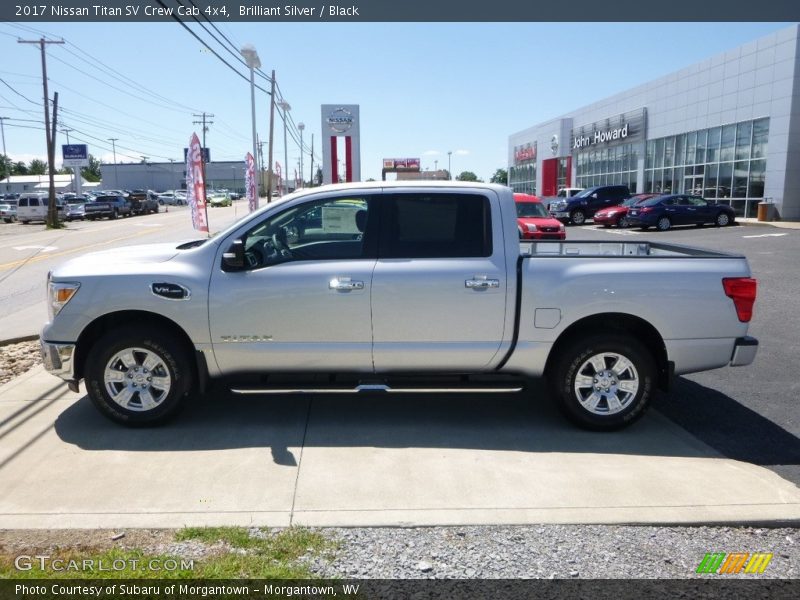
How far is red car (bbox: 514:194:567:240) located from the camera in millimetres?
18203

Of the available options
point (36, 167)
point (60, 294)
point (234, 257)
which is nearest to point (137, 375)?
point (60, 294)

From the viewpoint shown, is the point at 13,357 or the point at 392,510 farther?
the point at 13,357

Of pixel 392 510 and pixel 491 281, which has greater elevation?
pixel 491 281

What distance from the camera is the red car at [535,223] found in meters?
18.2

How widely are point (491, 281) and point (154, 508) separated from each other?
2801mm

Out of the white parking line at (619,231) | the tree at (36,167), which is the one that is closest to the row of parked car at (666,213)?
the white parking line at (619,231)

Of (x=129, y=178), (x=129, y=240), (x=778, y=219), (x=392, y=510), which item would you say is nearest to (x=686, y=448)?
(x=392, y=510)

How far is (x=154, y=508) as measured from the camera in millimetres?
4125

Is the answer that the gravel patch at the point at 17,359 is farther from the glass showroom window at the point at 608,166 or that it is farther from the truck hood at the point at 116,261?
the glass showroom window at the point at 608,166

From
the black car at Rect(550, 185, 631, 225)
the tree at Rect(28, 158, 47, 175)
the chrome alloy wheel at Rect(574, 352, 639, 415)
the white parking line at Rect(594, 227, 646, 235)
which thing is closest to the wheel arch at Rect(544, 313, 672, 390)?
the chrome alloy wheel at Rect(574, 352, 639, 415)

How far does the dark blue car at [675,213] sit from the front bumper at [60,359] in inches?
1054

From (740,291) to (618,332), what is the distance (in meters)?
0.96

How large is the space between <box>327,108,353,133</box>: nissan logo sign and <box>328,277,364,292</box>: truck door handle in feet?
87.2

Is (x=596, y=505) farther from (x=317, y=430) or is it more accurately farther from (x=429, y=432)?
(x=317, y=430)
